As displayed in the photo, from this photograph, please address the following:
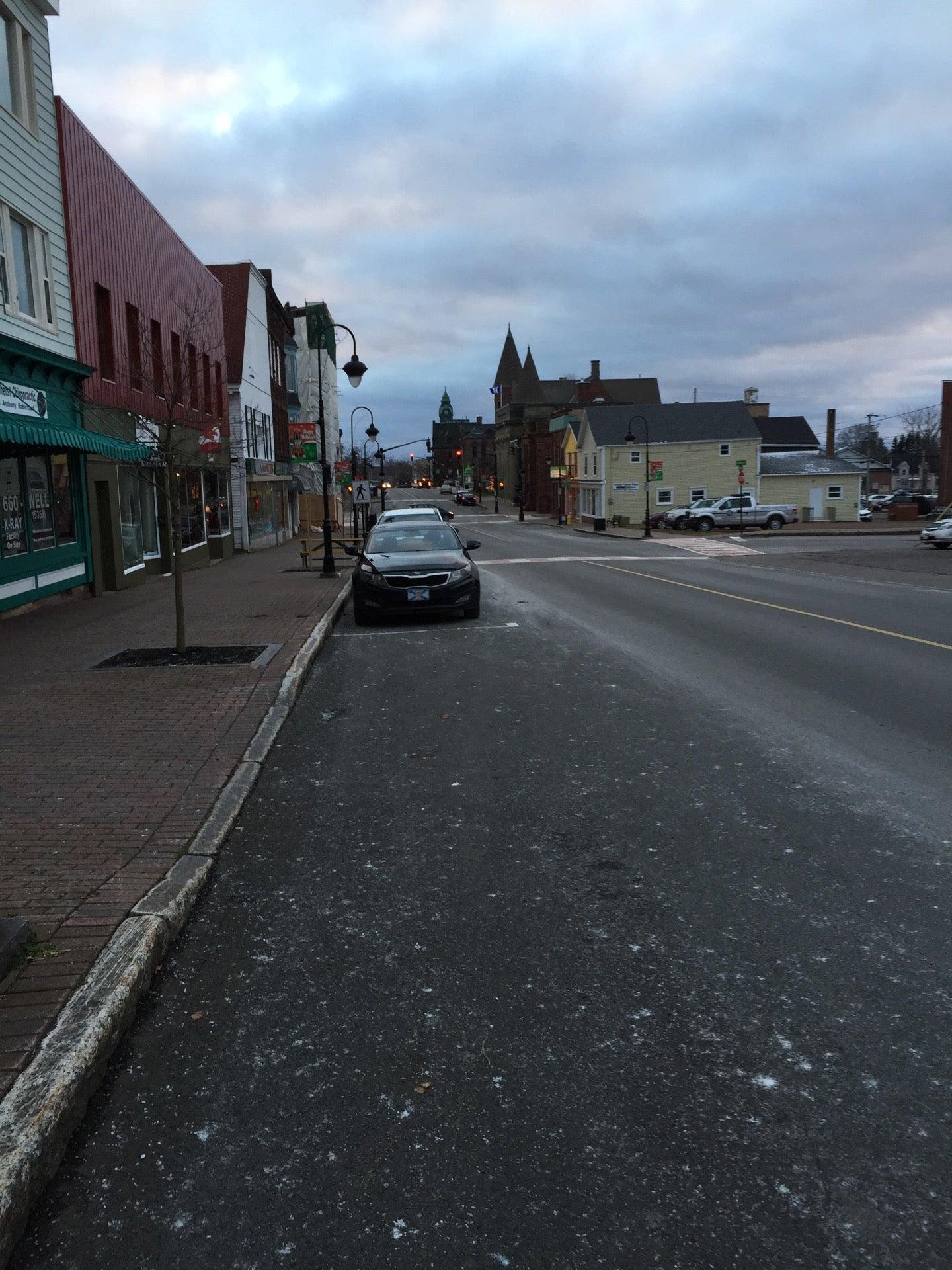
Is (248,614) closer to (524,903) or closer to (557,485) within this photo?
(524,903)

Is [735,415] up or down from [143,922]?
up

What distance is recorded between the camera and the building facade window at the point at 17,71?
15609 millimetres

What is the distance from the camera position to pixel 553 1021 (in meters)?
3.71

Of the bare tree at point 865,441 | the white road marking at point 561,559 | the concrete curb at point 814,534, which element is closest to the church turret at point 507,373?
the bare tree at point 865,441

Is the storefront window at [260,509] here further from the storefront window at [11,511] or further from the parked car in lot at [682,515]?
the parked car in lot at [682,515]

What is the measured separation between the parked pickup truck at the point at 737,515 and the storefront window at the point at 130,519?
123 ft

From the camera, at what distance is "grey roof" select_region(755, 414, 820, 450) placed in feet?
292

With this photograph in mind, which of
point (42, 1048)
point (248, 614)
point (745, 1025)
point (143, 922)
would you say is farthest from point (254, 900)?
point (248, 614)

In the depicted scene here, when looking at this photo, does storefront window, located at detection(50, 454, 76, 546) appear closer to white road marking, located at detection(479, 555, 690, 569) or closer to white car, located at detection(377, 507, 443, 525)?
white car, located at detection(377, 507, 443, 525)

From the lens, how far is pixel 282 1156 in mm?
2988

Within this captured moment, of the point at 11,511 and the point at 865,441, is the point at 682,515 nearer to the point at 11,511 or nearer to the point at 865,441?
the point at 11,511

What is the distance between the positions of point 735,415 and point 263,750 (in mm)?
66540

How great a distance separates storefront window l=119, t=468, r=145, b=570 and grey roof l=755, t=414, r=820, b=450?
7491 centimetres

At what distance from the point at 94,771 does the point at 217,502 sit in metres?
26.0
